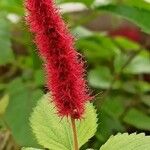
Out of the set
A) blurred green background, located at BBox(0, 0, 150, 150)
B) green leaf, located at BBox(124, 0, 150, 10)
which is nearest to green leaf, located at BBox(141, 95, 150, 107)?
blurred green background, located at BBox(0, 0, 150, 150)

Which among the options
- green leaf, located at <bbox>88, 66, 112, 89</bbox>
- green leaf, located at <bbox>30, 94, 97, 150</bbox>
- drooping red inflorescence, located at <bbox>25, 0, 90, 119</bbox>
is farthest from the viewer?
green leaf, located at <bbox>88, 66, 112, 89</bbox>

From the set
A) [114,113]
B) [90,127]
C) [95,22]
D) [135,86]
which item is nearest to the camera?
[90,127]

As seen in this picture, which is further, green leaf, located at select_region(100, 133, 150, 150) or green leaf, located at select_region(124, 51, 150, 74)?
green leaf, located at select_region(124, 51, 150, 74)

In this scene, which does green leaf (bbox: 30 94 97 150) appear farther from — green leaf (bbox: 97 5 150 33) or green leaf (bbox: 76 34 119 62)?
green leaf (bbox: 76 34 119 62)

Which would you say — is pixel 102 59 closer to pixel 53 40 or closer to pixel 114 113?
pixel 114 113

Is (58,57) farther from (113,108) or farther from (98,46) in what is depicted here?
(98,46)

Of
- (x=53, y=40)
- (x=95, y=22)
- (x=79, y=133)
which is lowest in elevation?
(x=95, y=22)

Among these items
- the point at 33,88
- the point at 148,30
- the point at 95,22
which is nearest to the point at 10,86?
the point at 33,88
